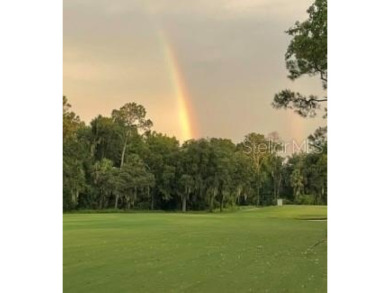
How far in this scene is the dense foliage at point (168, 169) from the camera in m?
3.88

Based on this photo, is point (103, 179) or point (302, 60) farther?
point (103, 179)

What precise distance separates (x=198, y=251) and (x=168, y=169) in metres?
0.54

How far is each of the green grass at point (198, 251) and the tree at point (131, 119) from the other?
0.47 meters

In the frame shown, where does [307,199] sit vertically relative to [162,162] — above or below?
below

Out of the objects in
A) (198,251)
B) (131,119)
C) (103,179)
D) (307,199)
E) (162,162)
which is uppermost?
(131,119)

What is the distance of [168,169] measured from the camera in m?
3.97

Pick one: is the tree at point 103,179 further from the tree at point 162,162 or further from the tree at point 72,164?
the tree at point 162,162

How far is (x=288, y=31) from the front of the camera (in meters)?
3.79

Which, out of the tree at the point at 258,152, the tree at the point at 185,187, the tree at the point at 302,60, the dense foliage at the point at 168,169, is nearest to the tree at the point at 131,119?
the dense foliage at the point at 168,169

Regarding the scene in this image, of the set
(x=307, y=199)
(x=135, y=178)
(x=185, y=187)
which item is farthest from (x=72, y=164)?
(x=307, y=199)

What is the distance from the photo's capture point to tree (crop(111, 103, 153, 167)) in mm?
3900

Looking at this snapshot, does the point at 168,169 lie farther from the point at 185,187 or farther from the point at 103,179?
the point at 103,179
